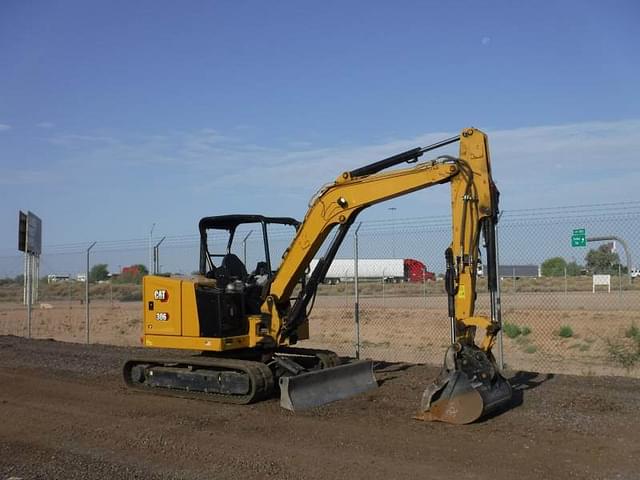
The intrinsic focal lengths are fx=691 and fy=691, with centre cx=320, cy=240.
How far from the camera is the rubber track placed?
942 centimetres

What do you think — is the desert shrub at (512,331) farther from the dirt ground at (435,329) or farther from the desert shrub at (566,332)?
the desert shrub at (566,332)

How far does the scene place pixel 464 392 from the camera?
25.6 feet

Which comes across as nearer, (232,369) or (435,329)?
(232,369)

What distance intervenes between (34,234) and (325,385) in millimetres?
16358

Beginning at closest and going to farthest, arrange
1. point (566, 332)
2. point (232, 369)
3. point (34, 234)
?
1. point (232, 369)
2. point (566, 332)
3. point (34, 234)

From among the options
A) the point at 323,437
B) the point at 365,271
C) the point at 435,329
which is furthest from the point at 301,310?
the point at 365,271

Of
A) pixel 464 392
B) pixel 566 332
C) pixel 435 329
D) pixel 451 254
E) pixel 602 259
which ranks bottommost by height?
pixel 435 329

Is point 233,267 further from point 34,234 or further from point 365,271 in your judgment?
point 365,271

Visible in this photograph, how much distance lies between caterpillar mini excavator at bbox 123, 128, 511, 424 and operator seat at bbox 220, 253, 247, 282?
0.02 metres

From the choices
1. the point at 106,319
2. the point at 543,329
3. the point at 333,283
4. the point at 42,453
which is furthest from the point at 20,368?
the point at 333,283

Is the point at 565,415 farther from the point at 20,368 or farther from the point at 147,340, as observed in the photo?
the point at 20,368

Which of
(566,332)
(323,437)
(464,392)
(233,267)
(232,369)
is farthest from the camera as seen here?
(566,332)

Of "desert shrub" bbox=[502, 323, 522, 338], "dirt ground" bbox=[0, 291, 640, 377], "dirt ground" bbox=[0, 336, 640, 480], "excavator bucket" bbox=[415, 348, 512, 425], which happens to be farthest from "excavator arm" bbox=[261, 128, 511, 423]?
"desert shrub" bbox=[502, 323, 522, 338]

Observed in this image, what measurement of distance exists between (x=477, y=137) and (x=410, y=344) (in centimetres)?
1039
